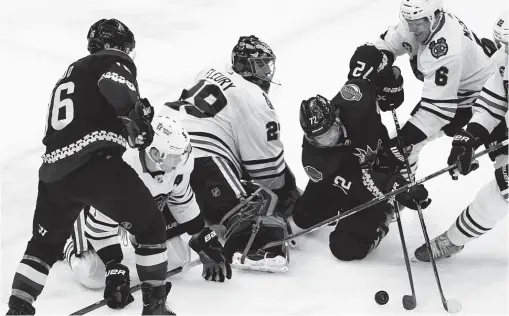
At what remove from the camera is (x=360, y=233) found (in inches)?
162

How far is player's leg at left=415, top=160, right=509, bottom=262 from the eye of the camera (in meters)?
3.77

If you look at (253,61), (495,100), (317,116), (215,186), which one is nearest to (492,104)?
(495,100)

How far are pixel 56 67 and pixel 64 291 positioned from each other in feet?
7.64

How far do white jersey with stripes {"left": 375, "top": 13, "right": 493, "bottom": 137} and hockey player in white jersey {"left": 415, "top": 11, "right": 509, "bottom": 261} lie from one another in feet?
1.17

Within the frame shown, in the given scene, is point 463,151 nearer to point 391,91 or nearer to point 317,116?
point 317,116

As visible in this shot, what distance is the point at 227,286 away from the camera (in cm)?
383

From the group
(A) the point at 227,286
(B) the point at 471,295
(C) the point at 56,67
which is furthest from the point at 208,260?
(C) the point at 56,67

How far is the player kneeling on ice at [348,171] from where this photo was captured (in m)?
3.96

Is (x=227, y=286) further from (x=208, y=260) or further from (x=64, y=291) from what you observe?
(x=64, y=291)

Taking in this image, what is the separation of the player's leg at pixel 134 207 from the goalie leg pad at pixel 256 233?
0.64 meters

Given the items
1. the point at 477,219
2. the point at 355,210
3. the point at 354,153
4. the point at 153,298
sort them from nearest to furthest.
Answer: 1. the point at 153,298
2. the point at 477,219
3. the point at 355,210
4. the point at 354,153

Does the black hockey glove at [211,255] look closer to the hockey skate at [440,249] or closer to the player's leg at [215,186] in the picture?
the player's leg at [215,186]

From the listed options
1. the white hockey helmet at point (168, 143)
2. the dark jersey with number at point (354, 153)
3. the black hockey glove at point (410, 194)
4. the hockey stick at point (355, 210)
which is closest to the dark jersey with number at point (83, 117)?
the white hockey helmet at point (168, 143)

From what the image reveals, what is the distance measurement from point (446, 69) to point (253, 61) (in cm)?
88
